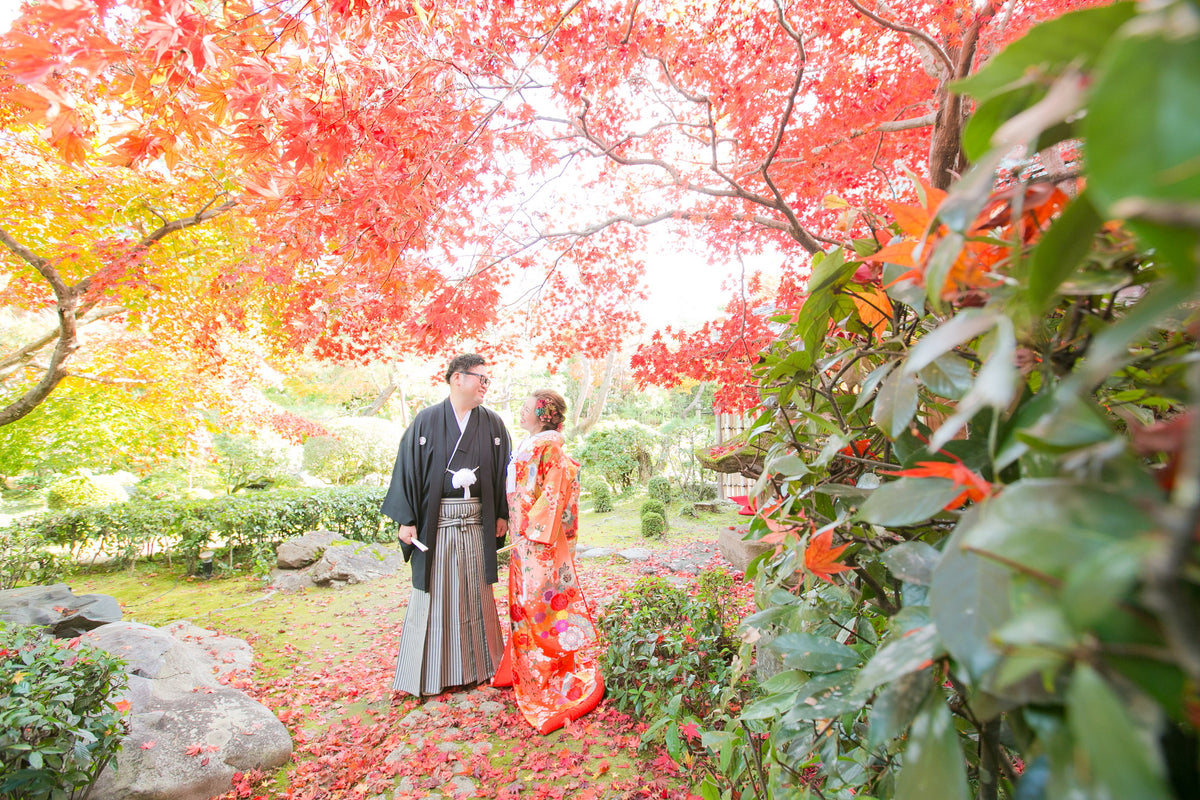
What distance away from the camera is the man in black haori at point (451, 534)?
3303mm

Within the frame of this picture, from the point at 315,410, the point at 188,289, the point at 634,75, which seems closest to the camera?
the point at 634,75

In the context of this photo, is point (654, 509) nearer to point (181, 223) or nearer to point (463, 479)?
point (463, 479)

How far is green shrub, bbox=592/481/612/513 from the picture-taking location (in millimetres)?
10250

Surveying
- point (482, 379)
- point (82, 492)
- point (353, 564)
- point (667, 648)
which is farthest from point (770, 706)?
point (82, 492)

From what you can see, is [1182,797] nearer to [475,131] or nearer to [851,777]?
[851,777]

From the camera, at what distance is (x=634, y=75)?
3.99 metres

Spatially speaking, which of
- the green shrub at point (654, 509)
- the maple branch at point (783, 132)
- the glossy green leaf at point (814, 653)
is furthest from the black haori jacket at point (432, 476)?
the green shrub at point (654, 509)

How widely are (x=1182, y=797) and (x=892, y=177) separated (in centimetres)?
468

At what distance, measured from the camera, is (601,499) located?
403 inches

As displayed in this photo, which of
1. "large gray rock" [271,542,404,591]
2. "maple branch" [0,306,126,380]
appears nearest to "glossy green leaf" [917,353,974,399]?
"large gray rock" [271,542,404,591]

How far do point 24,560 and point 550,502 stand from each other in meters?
6.61

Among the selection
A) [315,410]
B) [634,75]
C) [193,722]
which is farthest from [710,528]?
[315,410]

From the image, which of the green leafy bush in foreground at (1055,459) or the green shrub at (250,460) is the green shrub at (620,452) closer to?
the green shrub at (250,460)

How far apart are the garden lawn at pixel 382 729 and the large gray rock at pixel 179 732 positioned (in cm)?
12
